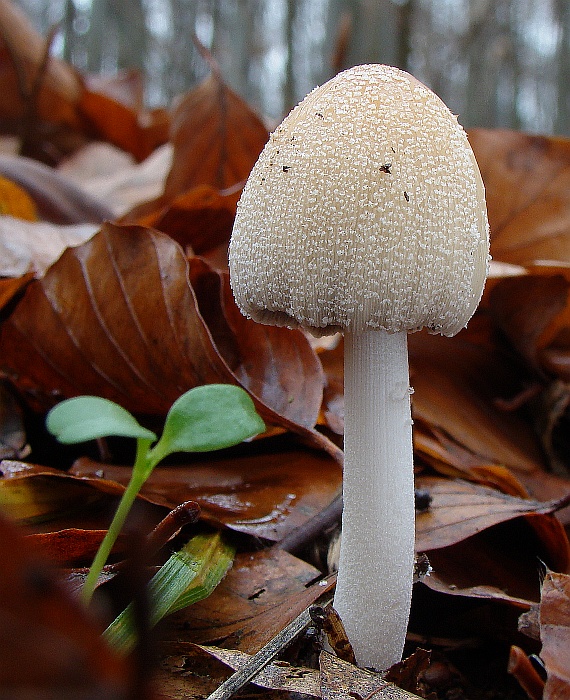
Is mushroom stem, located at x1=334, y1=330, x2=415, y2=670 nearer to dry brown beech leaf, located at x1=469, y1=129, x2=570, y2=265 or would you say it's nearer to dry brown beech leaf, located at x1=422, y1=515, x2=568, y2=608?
dry brown beech leaf, located at x1=422, y1=515, x2=568, y2=608

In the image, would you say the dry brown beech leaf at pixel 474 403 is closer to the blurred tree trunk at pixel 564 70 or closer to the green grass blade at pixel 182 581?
the green grass blade at pixel 182 581

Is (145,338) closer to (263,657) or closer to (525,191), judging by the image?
(263,657)

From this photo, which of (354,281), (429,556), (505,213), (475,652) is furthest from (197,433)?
(505,213)

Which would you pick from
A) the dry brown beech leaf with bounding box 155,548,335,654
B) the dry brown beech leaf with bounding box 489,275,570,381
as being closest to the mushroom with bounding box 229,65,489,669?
the dry brown beech leaf with bounding box 155,548,335,654

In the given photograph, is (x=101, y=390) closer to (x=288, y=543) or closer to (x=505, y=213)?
(x=288, y=543)

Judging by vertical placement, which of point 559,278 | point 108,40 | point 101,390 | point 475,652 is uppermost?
point 108,40

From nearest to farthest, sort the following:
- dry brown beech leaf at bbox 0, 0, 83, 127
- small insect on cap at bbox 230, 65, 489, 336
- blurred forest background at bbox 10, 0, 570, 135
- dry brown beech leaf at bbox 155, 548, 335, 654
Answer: small insect on cap at bbox 230, 65, 489, 336 → dry brown beech leaf at bbox 155, 548, 335, 654 → dry brown beech leaf at bbox 0, 0, 83, 127 → blurred forest background at bbox 10, 0, 570, 135

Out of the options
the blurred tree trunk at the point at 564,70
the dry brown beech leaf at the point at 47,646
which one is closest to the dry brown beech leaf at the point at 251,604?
the dry brown beech leaf at the point at 47,646

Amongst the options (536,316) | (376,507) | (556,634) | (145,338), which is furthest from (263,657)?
(536,316)
